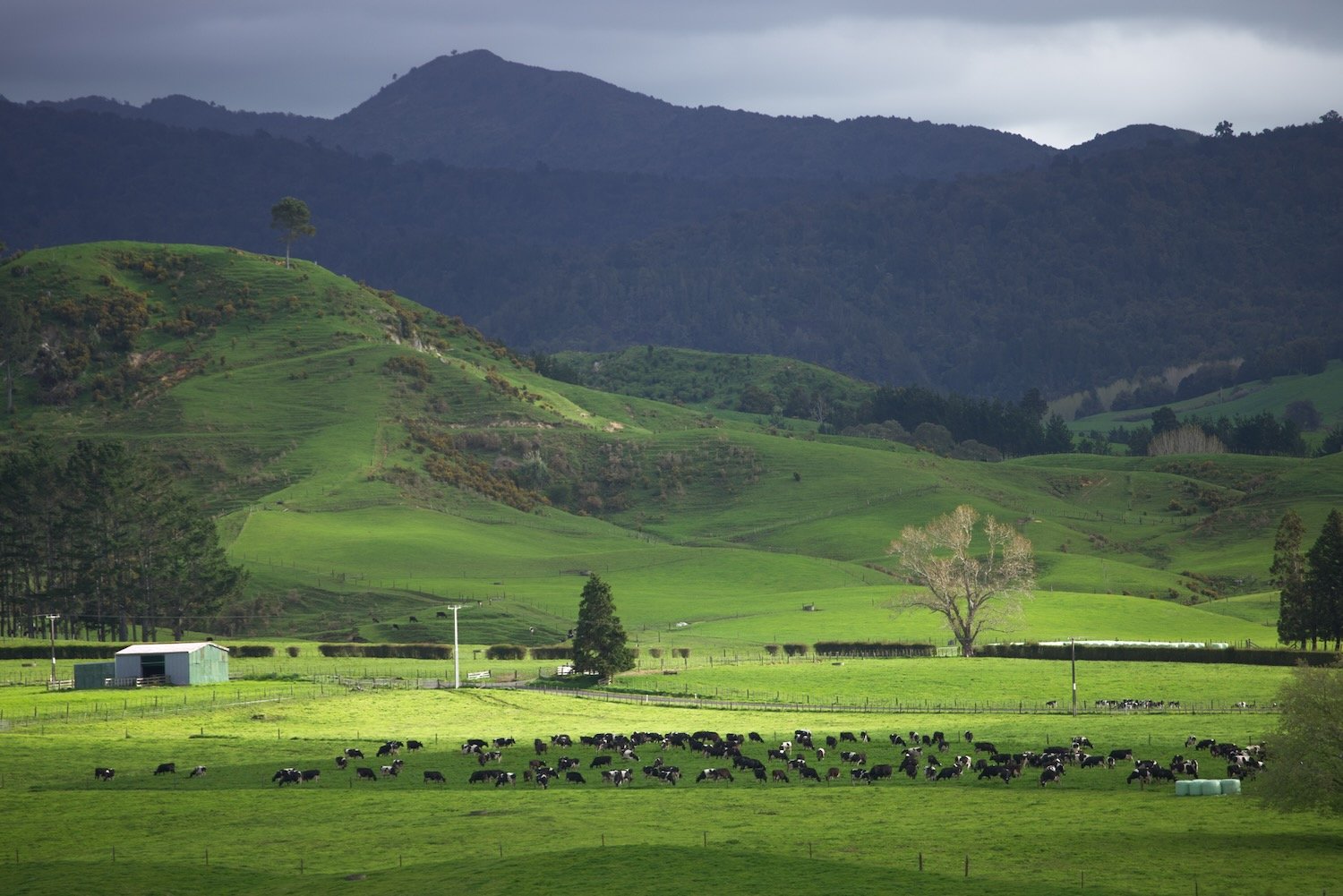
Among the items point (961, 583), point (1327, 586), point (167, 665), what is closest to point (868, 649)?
point (961, 583)

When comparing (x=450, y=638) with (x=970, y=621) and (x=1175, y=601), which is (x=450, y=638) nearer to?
(x=970, y=621)

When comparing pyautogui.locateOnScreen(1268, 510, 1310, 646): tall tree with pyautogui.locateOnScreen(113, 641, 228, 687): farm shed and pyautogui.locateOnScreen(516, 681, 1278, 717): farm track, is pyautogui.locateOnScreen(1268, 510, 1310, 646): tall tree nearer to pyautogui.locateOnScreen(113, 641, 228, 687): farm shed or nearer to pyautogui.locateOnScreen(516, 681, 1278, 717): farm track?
pyautogui.locateOnScreen(516, 681, 1278, 717): farm track

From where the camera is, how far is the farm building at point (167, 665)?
119m

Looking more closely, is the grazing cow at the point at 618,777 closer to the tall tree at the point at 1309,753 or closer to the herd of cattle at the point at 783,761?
the herd of cattle at the point at 783,761

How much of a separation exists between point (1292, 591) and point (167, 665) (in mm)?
91905

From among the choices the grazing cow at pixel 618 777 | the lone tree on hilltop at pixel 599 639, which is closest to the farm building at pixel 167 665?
the lone tree on hilltop at pixel 599 639

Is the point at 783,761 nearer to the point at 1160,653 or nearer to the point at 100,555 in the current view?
the point at 1160,653

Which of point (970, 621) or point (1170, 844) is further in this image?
point (970, 621)

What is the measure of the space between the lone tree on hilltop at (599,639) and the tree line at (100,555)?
2088 inches

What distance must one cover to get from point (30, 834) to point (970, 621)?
92.1m

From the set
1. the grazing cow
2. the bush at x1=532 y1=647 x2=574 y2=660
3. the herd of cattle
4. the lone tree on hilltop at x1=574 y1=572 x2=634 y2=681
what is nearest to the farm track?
the lone tree on hilltop at x1=574 y1=572 x2=634 y2=681

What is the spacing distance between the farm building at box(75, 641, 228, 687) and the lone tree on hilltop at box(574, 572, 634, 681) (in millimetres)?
28278

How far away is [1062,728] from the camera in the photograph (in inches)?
3568

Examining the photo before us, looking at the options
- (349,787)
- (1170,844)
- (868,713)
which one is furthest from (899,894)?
(868,713)
